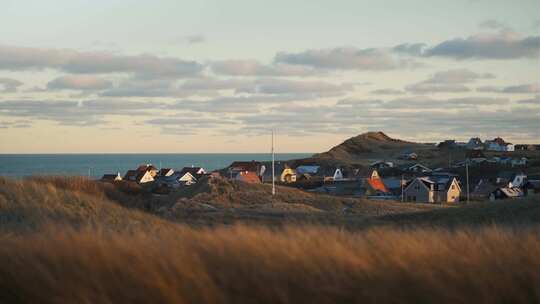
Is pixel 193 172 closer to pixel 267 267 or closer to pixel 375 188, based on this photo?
pixel 375 188

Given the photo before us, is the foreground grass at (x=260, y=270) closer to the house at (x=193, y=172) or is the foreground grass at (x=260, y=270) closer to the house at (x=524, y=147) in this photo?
the house at (x=193, y=172)

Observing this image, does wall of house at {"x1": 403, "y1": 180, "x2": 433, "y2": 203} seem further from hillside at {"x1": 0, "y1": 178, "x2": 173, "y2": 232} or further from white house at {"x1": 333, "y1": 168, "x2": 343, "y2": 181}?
hillside at {"x1": 0, "y1": 178, "x2": 173, "y2": 232}

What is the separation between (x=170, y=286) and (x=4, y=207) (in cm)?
1150

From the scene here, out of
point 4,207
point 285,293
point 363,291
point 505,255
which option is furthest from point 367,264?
point 4,207

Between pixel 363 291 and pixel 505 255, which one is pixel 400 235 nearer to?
pixel 505 255

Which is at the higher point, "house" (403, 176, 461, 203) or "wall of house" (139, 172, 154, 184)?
"wall of house" (139, 172, 154, 184)

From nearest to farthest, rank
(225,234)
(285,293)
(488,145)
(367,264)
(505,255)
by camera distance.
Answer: (285,293) < (367,264) < (505,255) < (225,234) < (488,145)

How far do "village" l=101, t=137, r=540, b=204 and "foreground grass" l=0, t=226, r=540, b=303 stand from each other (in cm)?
4269

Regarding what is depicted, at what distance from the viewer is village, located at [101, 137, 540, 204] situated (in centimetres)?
7981

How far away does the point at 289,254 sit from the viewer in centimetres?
885

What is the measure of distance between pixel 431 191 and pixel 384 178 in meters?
25.0

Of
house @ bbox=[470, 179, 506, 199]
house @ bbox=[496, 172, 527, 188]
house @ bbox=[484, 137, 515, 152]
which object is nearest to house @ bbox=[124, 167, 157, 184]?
house @ bbox=[470, 179, 506, 199]

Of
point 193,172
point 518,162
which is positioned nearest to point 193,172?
point 193,172

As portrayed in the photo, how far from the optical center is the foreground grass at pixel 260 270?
8.07 meters
